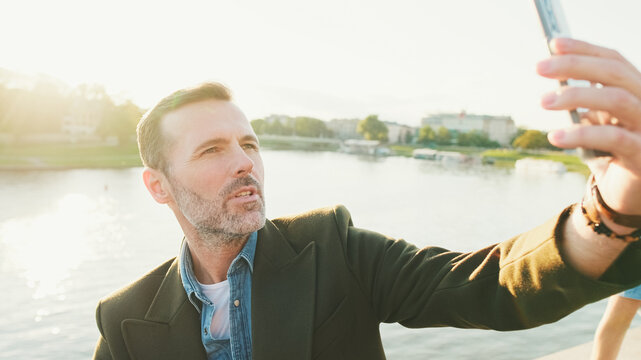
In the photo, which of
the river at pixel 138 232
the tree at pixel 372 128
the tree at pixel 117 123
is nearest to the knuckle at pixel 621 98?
the river at pixel 138 232

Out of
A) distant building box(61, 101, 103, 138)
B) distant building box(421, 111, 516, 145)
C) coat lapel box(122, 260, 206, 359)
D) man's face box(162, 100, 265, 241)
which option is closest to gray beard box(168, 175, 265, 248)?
man's face box(162, 100, 265, 241)

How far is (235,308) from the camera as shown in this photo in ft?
5.91

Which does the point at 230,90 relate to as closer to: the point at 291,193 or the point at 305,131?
the point at 291,193

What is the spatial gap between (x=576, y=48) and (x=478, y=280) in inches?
30.7

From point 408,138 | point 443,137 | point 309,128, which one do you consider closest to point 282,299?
point 443,137

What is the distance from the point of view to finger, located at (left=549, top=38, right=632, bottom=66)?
0.77 meters

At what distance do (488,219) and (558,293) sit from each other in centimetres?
2198

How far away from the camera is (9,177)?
32781 mm

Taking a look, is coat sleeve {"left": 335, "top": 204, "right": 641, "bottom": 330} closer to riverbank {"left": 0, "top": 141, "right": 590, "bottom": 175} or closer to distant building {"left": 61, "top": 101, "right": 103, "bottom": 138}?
riverbank {"left": 0, "top": 141, "right": 590, "bottom": 175}

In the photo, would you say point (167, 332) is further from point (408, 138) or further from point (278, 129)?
point (408, 138)

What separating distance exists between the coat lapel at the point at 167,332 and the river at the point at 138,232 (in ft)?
18.5

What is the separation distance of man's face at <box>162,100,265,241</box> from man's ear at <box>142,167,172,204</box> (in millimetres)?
143

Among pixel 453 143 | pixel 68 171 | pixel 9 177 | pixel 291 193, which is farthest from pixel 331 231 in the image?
pixel 453 143

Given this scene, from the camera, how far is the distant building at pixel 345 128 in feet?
446
